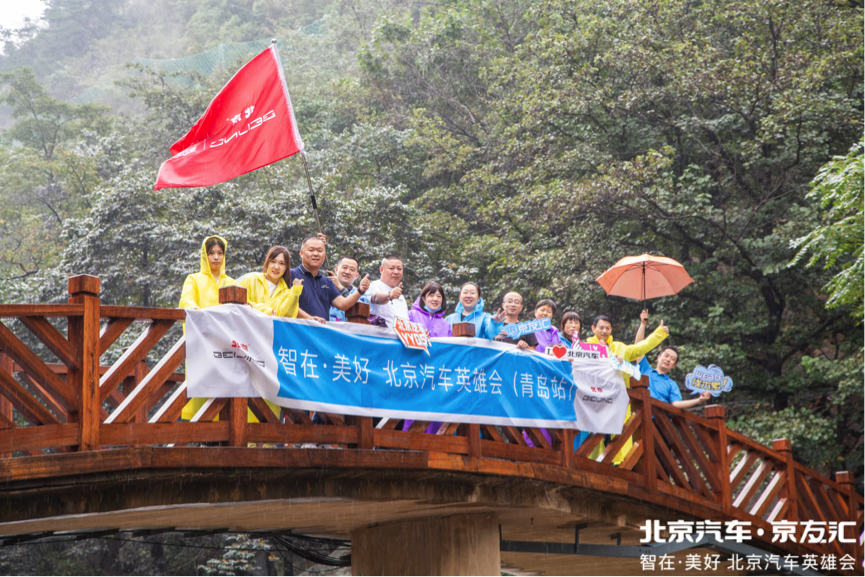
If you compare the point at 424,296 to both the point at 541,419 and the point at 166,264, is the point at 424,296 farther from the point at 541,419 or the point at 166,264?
the point at 166,264

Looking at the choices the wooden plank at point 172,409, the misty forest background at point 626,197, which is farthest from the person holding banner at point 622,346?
the wooden plank at point 172,409

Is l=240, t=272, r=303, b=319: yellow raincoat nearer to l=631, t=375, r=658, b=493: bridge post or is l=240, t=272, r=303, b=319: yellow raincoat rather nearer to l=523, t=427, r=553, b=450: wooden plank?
l=523, t=427, r=553, b=450: wooden plank

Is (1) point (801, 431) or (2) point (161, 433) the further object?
(1) point (801, 431)

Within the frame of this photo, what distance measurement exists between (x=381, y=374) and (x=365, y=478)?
81cm

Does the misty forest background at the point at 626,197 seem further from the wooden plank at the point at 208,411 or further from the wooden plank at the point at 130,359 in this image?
the wooden plank at the point at 130,359

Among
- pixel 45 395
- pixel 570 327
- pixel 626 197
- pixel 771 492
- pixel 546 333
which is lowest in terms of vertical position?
pixel 771 492

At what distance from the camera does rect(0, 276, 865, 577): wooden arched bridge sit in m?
4.34

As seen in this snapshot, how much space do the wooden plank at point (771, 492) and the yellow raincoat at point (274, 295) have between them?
6133 millimetres

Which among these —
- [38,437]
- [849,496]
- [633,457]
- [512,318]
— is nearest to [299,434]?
[38,437]

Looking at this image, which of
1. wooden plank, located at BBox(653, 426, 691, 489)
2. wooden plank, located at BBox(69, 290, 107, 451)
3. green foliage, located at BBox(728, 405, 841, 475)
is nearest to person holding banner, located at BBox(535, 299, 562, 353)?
wooden plank, located at BBox(653, 426, 691, 489)

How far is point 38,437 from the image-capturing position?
163 inches

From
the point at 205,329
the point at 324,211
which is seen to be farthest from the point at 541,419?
the point at 324,211

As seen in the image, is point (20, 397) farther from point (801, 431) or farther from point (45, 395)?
point (801, 431)

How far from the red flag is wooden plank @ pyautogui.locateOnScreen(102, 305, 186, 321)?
198cm
